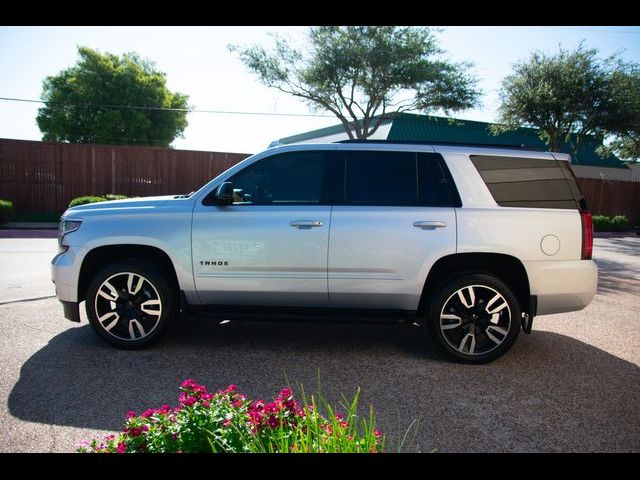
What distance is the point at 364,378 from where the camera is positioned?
3.98m

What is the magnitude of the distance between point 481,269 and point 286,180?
211 centimetres

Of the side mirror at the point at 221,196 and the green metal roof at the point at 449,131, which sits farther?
the green metal roof at the point at 449,131

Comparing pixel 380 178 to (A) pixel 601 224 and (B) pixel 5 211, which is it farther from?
(A) pixel 601 224

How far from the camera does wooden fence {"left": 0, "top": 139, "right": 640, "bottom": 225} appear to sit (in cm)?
1838

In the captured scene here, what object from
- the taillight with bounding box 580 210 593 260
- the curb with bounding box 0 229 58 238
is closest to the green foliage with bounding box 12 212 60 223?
the curb with bounding box 0 229 58 238

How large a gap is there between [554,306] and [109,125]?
157ft

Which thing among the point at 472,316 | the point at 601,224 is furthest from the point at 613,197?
the point at 472,316

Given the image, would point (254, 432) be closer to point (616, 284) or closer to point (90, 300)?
point (90, 300)

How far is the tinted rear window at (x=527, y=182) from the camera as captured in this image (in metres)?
4.36

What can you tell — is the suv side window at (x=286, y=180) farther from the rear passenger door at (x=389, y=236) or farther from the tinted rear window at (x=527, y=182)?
the tinted rear window at (x=527, y=182)

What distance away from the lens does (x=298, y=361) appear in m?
4.35

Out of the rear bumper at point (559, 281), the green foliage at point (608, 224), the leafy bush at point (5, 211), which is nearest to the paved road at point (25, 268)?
the leafy bush at point (5, 211)

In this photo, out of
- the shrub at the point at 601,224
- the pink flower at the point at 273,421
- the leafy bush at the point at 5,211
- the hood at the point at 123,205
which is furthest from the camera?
the shrub at the point at 601,224
